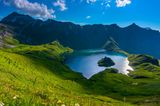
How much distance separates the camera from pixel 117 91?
7692 inches

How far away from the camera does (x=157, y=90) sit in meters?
196

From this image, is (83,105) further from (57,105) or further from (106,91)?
(106,91)

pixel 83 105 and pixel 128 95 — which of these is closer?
pixel 83 105

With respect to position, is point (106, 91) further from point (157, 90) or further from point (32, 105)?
point (32, 105)

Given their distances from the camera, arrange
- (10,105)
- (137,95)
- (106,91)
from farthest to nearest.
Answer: (106,91), (137,95), (10,105)

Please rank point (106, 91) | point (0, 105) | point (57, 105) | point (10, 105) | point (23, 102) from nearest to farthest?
1. point (0, 105)
2. point (10, 105)
3. point (23, 102)
4. point (57, 105)
5. point (106, 91)

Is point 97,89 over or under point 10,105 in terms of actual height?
over

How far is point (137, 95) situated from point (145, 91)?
15.6m

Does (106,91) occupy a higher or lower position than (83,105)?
higher

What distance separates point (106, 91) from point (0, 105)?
614 ft

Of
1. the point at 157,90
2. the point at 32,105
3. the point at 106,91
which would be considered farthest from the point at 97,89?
the point at 32,105

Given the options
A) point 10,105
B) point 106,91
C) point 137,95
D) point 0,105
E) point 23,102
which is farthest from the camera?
point 106,91

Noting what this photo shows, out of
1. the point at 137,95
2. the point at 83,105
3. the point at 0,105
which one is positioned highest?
the point at 137,95

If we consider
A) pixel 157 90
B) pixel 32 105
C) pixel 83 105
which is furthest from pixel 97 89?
pixel 32 105
